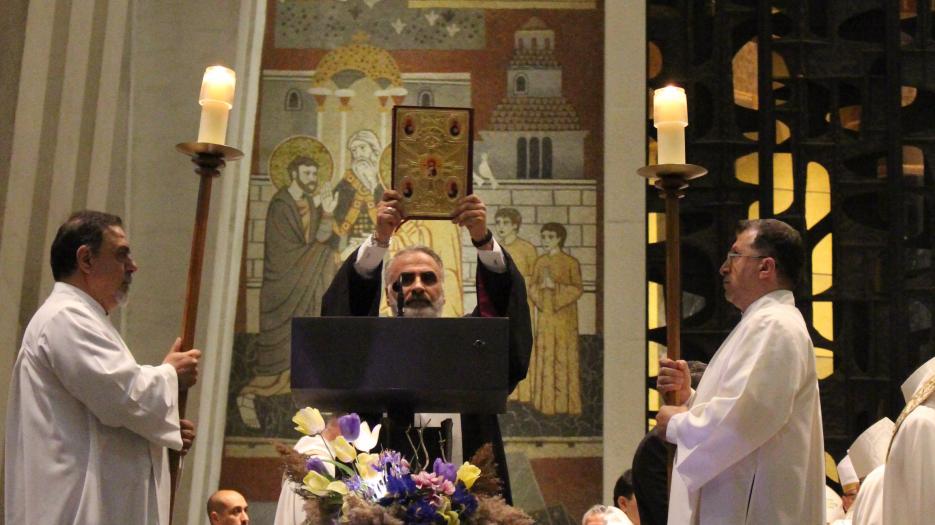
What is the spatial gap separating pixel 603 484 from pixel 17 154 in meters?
5.00

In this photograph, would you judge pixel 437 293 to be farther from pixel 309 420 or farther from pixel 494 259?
pixel 309 420

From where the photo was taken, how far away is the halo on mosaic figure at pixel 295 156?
9602 mm

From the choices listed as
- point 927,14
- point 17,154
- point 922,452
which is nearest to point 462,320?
point 922,452

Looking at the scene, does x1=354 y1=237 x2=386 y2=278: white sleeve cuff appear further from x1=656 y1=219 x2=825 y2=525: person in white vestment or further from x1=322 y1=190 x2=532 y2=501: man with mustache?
x1=656 y1=219 x2=825 y2=525: person in white vestment

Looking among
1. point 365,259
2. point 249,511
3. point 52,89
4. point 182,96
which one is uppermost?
point 182,96

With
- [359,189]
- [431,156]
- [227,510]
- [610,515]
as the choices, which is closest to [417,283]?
[431,156]

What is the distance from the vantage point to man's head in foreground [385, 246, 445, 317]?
5160 mm

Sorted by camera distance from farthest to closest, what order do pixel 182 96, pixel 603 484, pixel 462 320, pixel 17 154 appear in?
pixel 603 484, pixel 182 96, pixel 17 154, pixel 462 320

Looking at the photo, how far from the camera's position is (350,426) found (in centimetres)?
384

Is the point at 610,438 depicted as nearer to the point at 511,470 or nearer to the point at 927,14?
the point at 511,470

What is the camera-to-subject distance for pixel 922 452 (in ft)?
16.7

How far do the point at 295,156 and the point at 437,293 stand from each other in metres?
4.60

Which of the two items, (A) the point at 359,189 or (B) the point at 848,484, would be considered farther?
(A) the point at 359,189

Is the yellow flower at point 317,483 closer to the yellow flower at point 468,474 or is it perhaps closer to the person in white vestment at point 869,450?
the yellow flower at point 468,474
